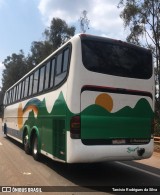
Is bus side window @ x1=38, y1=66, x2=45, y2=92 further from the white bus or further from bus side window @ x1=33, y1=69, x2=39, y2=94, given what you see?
the white bus

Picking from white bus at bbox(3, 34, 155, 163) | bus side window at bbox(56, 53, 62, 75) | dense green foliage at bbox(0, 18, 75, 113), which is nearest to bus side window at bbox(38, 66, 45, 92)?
white bus at bbox(3, 34, 155, 163)

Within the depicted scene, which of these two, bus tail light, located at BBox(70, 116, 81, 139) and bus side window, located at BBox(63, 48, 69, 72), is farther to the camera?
bus side window, located at BBox(63, 48, 69, 72)

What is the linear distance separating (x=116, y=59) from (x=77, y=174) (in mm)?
3369

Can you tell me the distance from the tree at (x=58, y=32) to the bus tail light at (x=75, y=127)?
58.7m

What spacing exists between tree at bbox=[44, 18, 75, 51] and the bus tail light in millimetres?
58673

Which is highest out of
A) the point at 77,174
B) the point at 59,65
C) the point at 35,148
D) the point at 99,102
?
the point at 59,65

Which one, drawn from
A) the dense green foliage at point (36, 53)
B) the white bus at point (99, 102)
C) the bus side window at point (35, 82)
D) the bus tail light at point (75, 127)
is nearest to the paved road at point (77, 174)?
the white bus at point (99, 102)

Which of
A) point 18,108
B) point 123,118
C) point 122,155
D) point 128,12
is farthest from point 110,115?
point 128,12

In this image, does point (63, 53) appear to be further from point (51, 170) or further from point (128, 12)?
point (128, 12)

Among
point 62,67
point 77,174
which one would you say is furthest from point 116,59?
point 77,174

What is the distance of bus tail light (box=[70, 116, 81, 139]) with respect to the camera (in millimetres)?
9414

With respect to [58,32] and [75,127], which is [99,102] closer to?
[75,127]

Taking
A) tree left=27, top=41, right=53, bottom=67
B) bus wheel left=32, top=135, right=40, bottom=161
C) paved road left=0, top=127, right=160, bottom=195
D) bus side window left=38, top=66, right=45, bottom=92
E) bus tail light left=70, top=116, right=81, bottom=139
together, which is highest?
tree left=27, top=41, right=53, bottom=67

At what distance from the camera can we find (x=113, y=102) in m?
10.0
